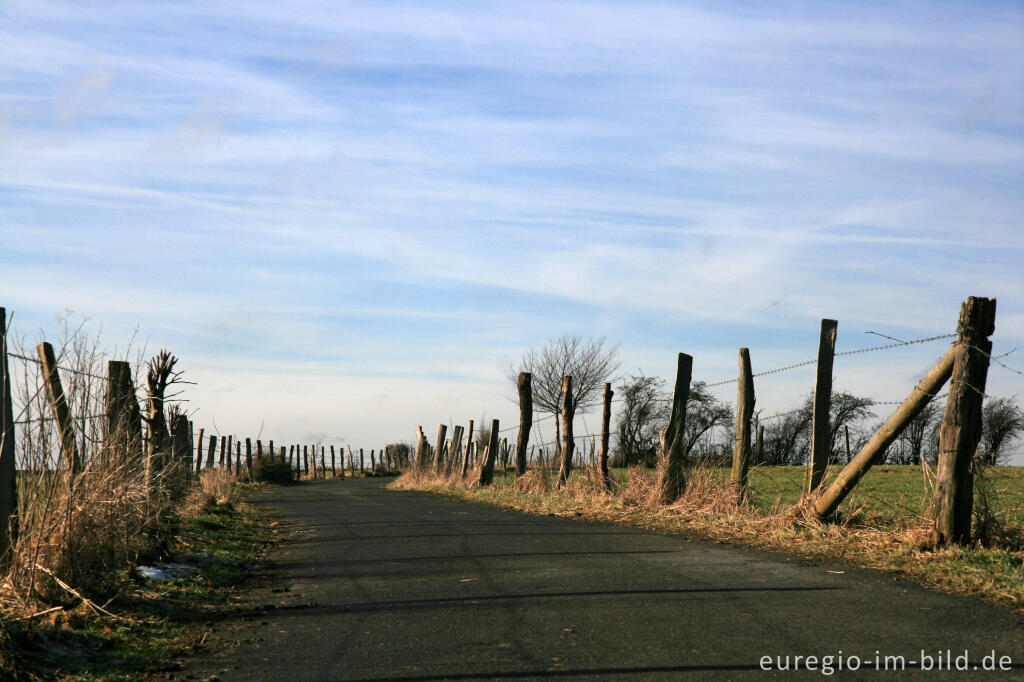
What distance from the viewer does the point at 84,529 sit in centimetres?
741

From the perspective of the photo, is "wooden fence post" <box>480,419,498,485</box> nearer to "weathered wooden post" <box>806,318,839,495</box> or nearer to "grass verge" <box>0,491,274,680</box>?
"weathered wooden post" <box>806,318,839,495</box>

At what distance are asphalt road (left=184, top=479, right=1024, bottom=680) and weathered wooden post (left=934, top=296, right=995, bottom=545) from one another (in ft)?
3.87

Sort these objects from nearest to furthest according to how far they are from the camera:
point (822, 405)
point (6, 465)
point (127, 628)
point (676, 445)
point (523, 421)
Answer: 1. point (127, 628)
2. point (6, 465)
3. point (822, 405)
4. point (676, 445)
5. point (523, 421)

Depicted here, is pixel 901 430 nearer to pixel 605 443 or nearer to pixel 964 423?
pixel 964 423

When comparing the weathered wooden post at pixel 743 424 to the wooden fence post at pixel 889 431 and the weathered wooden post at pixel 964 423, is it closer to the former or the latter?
the wooden fence post at pixel 889 431

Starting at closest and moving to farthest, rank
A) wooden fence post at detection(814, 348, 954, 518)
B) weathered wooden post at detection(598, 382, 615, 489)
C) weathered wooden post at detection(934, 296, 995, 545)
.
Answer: weathered wooden post at detection(934, 296, 995, 545) < wooden fence post at detection(814, 348, 954, 518) < weathered wooden post at detection(598, 382, 615, 489)

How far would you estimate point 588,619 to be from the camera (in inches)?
266

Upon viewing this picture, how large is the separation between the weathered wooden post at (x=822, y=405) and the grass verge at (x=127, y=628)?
6.82m

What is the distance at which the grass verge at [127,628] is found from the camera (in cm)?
568

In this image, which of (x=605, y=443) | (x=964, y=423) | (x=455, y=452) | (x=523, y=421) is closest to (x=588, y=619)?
(x=964, y=423)

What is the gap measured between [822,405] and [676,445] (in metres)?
3.66

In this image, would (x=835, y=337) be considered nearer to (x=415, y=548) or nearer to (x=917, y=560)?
(x=917, y=560)

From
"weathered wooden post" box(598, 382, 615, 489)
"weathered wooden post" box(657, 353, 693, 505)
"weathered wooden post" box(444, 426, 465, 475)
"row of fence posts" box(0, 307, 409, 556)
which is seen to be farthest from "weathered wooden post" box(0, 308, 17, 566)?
"weathered wooden post" box(444, 426, 465, 475)

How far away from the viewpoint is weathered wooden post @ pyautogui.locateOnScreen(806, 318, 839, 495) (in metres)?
11.5
